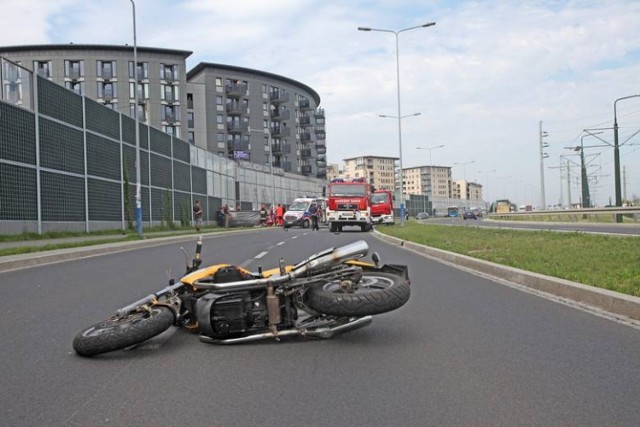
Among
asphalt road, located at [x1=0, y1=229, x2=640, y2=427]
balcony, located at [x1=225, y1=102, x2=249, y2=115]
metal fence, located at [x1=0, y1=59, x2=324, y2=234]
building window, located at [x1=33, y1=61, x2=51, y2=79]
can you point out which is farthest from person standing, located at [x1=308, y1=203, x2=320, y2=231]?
balcony, located at [x1=225, y1=102, x2=249, y2=115]

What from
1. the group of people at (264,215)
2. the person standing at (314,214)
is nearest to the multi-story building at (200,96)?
the group of people at (264,215)

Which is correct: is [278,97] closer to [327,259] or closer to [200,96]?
[200,96]

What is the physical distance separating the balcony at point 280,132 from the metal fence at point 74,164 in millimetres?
64092

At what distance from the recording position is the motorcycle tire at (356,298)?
17.6 feet

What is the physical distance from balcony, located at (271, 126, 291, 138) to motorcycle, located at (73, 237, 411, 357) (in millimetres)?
102435

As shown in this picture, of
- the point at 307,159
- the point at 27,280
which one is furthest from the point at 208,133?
the point at 27,280

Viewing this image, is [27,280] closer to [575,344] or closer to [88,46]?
[575,344]

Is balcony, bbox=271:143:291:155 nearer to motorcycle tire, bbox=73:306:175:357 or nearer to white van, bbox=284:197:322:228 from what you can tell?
white van, bbox=284:197:322:228

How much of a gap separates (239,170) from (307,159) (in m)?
57.8

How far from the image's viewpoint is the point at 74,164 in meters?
26.0

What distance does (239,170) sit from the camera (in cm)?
6262

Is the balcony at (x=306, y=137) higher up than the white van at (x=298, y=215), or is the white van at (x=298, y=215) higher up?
the balcony at (x=306, y=137)

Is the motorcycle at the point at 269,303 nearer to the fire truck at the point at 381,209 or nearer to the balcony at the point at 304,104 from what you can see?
the fire truck at the point at 381,209

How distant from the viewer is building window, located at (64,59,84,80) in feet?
270
